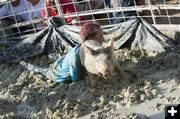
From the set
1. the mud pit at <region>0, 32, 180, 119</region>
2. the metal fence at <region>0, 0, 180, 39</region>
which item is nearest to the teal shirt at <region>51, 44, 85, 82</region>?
the mud pit at <region>0, 32, 180, 119</region>

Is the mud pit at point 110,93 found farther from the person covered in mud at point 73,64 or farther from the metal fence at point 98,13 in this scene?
the metal fence at point 98,13

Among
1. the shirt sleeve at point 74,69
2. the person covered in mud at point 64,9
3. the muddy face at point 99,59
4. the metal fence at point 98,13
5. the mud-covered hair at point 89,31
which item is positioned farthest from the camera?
the person covered in mud at point 64,9

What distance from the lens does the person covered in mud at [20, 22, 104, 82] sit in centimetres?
648

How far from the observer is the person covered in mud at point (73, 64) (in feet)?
21.3

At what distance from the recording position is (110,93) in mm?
6285

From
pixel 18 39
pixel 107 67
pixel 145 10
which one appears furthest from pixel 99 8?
pixel 107 67

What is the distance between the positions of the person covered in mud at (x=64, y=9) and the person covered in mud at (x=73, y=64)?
49.0 inches

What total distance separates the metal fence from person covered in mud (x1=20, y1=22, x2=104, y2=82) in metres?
1.11

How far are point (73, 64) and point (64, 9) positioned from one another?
1853 millimetres

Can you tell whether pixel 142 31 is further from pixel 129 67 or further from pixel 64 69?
pixel 64 69

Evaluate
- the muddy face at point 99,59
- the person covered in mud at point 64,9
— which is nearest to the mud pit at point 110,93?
the muddy face at point 99,59

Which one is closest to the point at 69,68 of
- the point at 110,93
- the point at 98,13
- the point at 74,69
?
the point at 74,69

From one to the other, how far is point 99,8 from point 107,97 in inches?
95.4

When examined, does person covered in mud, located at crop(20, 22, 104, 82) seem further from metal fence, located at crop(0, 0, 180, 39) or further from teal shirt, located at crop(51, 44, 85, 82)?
metal fence, located at crop(0, 0, 180, 39)
